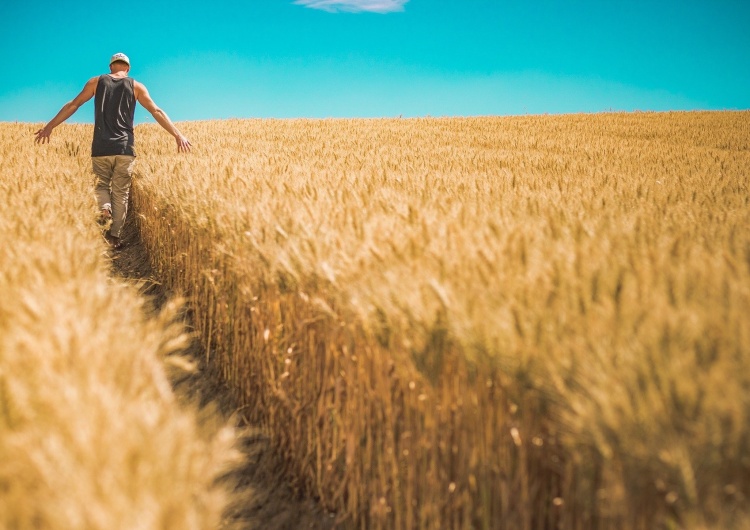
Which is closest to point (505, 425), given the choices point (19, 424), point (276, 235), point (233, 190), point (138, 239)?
point (19, 424)

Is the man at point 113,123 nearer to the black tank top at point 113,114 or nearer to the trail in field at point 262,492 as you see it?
the black tank top at point 113,114

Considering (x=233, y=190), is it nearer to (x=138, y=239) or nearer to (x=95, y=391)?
(x=95, y=391)

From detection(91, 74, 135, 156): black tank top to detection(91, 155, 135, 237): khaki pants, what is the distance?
0.13 meters

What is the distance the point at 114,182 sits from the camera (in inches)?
260

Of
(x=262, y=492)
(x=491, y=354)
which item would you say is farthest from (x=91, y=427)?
(x=262, y=492)

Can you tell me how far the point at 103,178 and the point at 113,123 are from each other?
747mm

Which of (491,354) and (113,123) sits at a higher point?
(113,123)

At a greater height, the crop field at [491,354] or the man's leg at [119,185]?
the man's leg at [119,185]

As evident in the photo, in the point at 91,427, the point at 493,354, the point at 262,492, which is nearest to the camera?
the point at 91,427

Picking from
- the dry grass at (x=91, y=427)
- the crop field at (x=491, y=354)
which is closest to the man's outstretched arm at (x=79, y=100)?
the crop field at (x=491, y=354)

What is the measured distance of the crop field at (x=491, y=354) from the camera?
44.1 inches

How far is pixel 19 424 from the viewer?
1.28 meters

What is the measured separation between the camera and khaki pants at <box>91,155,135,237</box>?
6.50 m

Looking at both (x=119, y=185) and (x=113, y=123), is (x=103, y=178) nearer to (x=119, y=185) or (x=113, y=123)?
(x=119, y=185)
